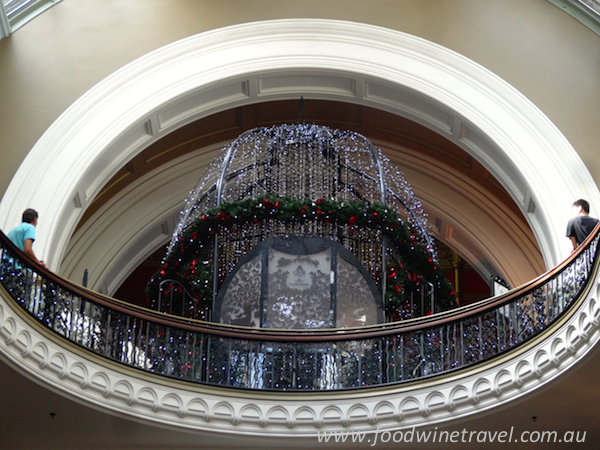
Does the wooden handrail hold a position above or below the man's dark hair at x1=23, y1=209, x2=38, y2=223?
below

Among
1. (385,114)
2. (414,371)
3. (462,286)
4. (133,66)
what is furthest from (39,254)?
(462,286)

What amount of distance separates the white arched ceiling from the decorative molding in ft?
12.3

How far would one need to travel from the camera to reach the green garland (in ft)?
38.4

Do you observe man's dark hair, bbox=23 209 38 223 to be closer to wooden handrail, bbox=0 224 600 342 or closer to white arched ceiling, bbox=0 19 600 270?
wooden handrail, bbox=0 224 600 342

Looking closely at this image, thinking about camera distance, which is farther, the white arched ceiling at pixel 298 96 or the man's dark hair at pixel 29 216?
the white arched ceiling at pixel 298 96

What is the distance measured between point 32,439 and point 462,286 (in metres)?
13.1

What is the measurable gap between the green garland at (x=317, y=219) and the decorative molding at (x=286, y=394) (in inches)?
95.4

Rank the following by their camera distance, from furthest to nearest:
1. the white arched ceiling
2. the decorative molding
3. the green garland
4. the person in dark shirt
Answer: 1. the white arched ceiling
2. the green garland
3. the person in dark shirt
4. the decorative molding

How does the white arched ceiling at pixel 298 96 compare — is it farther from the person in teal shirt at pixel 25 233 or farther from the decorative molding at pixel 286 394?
the decorative molding at pixel 286 394

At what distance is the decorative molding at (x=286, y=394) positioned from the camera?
27.8 ft

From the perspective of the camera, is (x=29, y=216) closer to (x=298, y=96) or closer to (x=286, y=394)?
(x=286, y=394)

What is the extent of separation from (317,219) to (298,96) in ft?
11.4

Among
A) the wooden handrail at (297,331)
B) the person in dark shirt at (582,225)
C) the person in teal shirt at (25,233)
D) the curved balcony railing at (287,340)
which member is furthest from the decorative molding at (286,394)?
the person in dark shirt at (582,225)

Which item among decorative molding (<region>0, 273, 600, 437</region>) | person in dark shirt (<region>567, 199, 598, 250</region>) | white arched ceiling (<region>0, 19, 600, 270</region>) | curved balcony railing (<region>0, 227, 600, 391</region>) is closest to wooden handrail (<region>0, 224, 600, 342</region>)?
curved balcony railing (<region>0, 227, 600, 391</region>)
